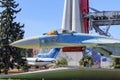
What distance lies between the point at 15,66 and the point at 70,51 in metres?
36.7

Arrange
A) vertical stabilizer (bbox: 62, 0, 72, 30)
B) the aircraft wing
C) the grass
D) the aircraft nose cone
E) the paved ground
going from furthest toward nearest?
vertical stabilizer (bbox: 62, 0, 72, 30) → the aircraft wing → the aircraft nose cone → the grass → the paved ground

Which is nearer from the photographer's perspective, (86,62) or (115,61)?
(86,62)

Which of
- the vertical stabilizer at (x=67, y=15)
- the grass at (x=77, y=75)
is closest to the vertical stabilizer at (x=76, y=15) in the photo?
the vertical stabilizer at (x=67, y=15)

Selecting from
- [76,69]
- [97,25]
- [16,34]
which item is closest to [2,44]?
[16,34]

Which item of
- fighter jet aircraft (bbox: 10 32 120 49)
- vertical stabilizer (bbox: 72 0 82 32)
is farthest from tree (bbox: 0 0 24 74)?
vertical stabilizer (bbox: 72 0 82 32)

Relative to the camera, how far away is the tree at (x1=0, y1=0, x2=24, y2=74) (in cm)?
3266

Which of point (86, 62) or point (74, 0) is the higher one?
point (74, 0)

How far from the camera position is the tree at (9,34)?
107 ft

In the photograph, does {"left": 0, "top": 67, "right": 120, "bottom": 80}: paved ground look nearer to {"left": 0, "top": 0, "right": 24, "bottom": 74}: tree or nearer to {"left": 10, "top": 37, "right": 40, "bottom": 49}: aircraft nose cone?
{"left": 10, "top": 37, "right": 40, "bottom": 49}: aircraft nose cone

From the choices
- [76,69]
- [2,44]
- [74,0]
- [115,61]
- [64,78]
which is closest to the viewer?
[76,69]

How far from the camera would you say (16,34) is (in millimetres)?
32938

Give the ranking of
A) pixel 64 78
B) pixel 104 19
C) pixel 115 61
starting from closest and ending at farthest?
pixel 64 78 → pixel 115 61 → pixel 104 19

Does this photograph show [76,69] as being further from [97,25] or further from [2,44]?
[97,25]

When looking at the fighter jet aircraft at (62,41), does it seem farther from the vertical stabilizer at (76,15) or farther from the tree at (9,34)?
the vertical stabilizer at (76,15)
